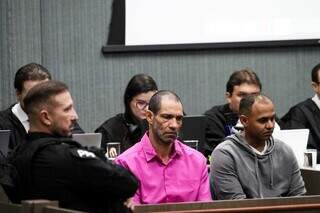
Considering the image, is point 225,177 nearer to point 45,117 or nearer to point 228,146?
point 228,146

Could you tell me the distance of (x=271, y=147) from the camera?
557cm

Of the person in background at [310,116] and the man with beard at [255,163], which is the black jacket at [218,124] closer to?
the person in background at [310,116]

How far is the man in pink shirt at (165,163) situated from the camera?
209 inches

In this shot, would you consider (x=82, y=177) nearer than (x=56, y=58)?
Yes

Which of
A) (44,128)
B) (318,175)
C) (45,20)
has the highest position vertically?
(45,20)

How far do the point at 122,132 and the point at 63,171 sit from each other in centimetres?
252

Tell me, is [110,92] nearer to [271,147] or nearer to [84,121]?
[84,121]

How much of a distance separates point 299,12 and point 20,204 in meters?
4.68

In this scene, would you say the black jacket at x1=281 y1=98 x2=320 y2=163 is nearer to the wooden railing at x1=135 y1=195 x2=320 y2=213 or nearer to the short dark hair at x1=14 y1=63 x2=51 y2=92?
the short dark hair at x1=14 y1=63 x2=51 y2=92

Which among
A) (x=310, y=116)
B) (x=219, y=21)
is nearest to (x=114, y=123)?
(x=310, y=116)

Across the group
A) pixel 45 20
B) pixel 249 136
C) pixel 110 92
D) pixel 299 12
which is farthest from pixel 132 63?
pixel 249 136

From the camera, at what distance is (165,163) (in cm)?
538

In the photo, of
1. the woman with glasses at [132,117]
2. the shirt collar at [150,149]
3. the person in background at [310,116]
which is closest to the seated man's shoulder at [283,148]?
the shirt collar at [150,149]

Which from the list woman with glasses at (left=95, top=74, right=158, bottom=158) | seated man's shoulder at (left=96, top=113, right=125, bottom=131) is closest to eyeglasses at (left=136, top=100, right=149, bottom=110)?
woman with glasses at (left=95, top=74, right=158, bottom=158)
